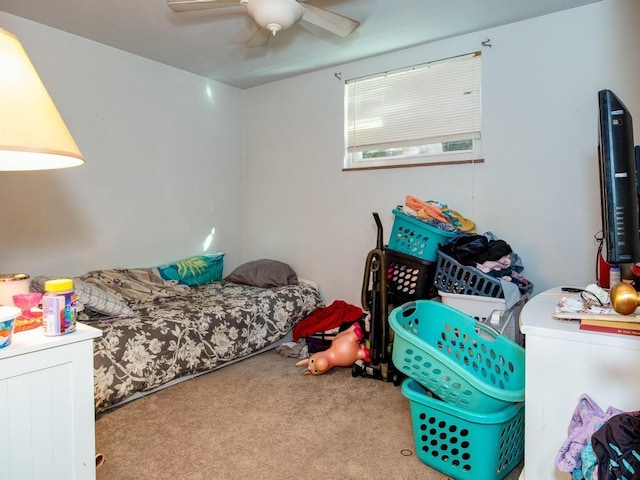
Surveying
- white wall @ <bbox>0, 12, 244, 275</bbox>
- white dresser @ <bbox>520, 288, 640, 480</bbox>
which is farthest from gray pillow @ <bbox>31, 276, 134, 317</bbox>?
white dresser @ <bbox>520, 288, 640, 480</bbox>

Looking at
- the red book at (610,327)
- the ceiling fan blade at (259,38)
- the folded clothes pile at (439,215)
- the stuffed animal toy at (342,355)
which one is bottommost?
the stuffed animal toy at (342,355)

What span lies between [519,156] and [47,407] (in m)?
2.75

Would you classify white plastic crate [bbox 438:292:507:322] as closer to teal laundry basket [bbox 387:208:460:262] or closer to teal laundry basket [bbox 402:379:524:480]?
teal laundry basket [bbox 387:208:460:262]

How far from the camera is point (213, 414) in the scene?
2.23 meters

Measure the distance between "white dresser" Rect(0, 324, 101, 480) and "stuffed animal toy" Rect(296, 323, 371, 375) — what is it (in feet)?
5.31

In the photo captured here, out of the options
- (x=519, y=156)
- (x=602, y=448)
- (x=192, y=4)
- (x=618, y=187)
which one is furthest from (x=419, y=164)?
(x=602, y=448)

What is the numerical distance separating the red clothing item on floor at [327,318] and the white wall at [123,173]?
1.16 meters

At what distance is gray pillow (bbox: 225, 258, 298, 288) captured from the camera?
139 inches

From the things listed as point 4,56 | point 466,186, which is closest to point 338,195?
point 466,186

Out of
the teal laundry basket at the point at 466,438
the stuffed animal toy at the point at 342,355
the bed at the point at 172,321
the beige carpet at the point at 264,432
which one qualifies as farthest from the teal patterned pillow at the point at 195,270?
the teal laundry basket at the point at 466,438

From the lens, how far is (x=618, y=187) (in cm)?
116

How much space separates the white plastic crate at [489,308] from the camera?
2092 millimetres

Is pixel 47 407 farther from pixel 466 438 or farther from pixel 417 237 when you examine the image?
pixel 417 237

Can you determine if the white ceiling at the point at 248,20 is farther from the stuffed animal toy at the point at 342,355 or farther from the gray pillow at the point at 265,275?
the stuffed animal toy at the point at 342,355
